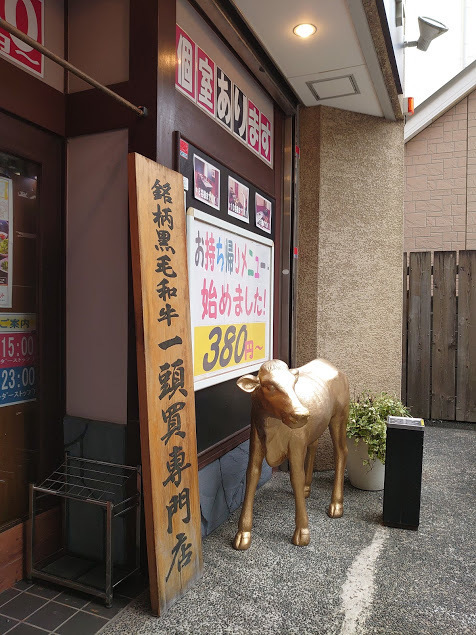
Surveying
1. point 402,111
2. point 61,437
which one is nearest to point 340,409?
point 61,437

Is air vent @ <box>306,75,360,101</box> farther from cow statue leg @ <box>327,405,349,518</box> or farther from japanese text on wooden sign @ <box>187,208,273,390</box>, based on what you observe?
cow statue leg @ <box>327,405,349,518</box>

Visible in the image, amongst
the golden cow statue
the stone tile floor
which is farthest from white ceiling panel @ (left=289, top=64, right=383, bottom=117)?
the stone tile floor

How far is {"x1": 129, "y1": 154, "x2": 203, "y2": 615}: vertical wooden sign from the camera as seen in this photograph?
212cm

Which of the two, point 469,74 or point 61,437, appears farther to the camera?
point 469,74

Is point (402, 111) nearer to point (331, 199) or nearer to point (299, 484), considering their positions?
point (331, 199)

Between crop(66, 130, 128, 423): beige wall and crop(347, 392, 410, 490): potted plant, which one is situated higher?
crop(66, 130, 128, 423): beige wall

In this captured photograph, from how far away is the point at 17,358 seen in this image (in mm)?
2533

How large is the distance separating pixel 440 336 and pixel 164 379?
494cm

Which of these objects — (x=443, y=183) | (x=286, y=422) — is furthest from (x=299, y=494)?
(x=443, y=183)

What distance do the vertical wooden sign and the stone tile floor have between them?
26 cm

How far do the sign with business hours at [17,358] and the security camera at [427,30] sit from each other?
13.1 feet

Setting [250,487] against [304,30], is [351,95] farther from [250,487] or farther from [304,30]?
[250,487]

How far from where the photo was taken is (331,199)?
430 cm

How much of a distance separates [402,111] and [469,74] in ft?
9.66
